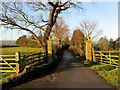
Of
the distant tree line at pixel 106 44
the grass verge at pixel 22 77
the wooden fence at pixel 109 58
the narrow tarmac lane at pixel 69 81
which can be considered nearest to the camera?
the grass verge at pixel 22 77

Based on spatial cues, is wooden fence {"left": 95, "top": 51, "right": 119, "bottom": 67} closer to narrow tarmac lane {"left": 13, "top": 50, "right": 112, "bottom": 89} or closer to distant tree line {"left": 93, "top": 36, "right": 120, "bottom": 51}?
narrow tarmac lane {"left": 13, "top": 50, "right": 112, "bottom": 89}

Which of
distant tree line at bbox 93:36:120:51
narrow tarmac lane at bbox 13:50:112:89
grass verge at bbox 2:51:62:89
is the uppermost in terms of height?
distant tree line at bbox 93:36:120:51

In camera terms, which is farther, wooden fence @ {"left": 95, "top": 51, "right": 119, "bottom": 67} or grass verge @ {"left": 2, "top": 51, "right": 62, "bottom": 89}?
wooden fence @ {"left": 95, "top": 51, "right": 119, "bottom": 67}

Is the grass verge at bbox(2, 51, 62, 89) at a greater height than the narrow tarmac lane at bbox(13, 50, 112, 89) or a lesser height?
greater

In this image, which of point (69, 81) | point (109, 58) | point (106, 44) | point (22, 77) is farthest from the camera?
point (106, 44)

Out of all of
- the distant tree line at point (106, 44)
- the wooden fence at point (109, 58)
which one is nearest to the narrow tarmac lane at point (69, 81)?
the wooden fence at point (109, 58)

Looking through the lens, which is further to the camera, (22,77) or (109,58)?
(109,58)

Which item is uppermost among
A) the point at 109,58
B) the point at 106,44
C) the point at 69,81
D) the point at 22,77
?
the point at 106,44

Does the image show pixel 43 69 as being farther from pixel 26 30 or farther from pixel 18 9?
pixel 18 9

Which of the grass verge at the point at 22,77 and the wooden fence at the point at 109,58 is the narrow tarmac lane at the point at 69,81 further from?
the wooden fence at the point at 109,58

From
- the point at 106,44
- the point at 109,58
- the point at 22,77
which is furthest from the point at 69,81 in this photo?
the point at 106,44

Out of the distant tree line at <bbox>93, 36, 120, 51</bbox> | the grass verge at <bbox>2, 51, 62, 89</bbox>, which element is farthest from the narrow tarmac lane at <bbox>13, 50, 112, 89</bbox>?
the distant tree line at <bbox>93, 36, 120, 51</bbox>

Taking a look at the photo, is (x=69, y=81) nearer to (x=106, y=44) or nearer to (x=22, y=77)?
(x=22, y=77)

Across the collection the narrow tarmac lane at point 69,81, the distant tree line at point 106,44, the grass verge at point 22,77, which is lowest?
the narrow tarmac lane at point 69,81
